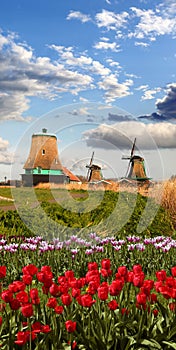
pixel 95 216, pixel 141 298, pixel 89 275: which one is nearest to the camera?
pixel 141 298

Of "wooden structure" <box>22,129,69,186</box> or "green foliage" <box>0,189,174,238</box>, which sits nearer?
"green foliage" <box>0,189,174,238</box>

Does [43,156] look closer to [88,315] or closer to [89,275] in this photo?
[89,275]

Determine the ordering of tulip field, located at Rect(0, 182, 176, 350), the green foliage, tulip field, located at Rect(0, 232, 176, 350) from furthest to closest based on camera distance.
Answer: the green foliage → tulip field, located at Rect(0, 182, 176, 350) → tulip field, located at Rect(0, 232, 176, 350)

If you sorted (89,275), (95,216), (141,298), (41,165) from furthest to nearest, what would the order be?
(41,165) < (95,216) < (89,275) < (141,298)

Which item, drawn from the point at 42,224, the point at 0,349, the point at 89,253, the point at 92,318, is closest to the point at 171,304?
the point at 92,318

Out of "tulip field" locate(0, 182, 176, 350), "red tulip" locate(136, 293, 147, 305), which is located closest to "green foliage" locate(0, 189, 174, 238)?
"tulip field" locate(0, 182, 176, 350)

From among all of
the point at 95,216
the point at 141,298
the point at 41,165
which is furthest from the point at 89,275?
the point at 41,165

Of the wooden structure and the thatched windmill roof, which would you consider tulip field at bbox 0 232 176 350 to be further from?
the thatched windmill roof

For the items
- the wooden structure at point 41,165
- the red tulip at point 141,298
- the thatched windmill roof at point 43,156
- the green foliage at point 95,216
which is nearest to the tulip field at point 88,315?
the red tulip at point 141,298

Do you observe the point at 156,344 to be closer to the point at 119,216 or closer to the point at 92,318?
the point at 92,318

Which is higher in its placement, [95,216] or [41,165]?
[41,165]

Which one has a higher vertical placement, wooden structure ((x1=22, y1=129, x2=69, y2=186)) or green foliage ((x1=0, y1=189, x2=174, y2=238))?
wooden structure ((x1=22, y1=129, x2=69, y2=186))

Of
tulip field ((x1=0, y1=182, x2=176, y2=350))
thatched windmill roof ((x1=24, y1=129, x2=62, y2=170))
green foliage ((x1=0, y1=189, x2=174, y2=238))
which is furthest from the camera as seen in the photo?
thatched windmill roof ((x1=24, y1=129, x2=62, y2=170))

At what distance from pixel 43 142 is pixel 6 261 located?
23771 mm
